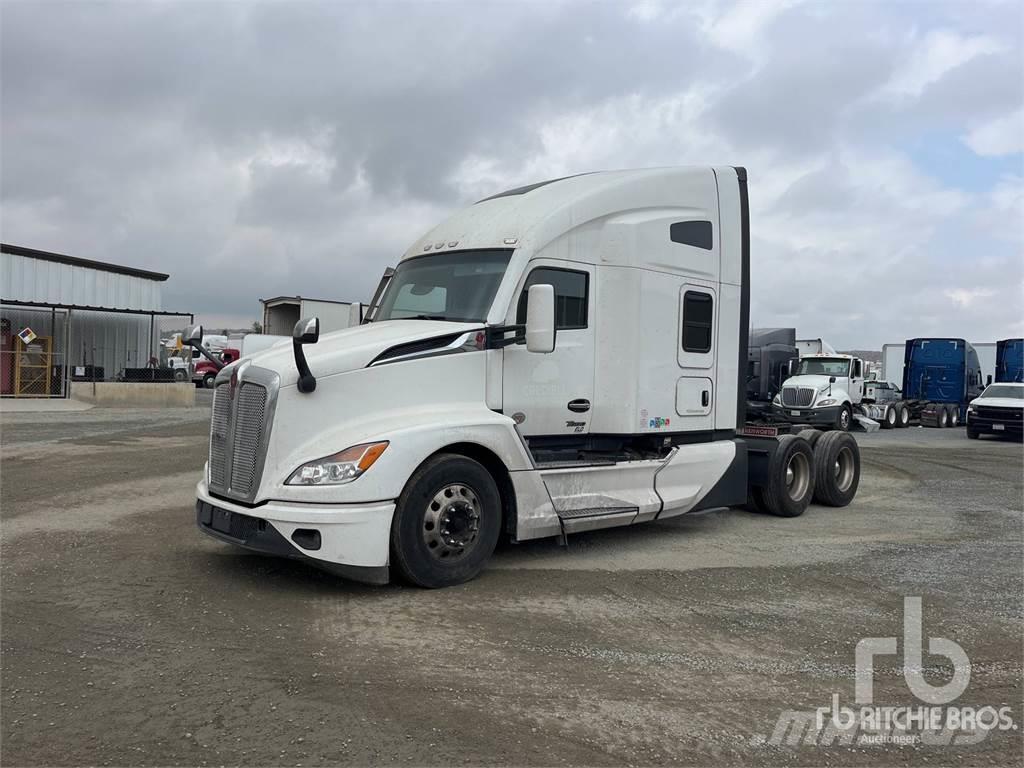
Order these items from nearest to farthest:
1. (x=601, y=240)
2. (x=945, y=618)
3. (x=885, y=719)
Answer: (x=885, y=719)
(x=945, y=618)
(x=601, y=240)

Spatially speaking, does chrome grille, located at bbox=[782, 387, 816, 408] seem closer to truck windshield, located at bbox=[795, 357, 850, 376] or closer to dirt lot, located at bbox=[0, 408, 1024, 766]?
truck windshield, located at bbox=[795, 357, 850, 376]

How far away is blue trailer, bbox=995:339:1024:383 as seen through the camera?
31562mm

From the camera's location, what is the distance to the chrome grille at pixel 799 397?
26.0 metres

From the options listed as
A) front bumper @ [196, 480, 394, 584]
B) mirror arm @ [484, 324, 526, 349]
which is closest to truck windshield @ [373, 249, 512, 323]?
mirror arm @ [484, 324, 526, 349]

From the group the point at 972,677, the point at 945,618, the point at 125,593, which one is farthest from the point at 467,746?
the point at 945,618

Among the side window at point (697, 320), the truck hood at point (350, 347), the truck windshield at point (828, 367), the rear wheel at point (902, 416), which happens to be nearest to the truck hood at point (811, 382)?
the truck windshield at point (828, 367)

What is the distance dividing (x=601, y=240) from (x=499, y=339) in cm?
159

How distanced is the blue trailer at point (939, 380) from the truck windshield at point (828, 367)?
19.4 feet

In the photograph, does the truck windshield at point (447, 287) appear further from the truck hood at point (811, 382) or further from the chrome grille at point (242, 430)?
the truck hood at point (811, 382)

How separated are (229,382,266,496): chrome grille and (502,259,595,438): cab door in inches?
77.8

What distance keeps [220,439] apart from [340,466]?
1.23m

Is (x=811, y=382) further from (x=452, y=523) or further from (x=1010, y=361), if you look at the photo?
(x=452, y=523)

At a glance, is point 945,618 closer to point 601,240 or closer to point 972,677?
point 972,677

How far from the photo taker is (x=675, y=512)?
819cm
